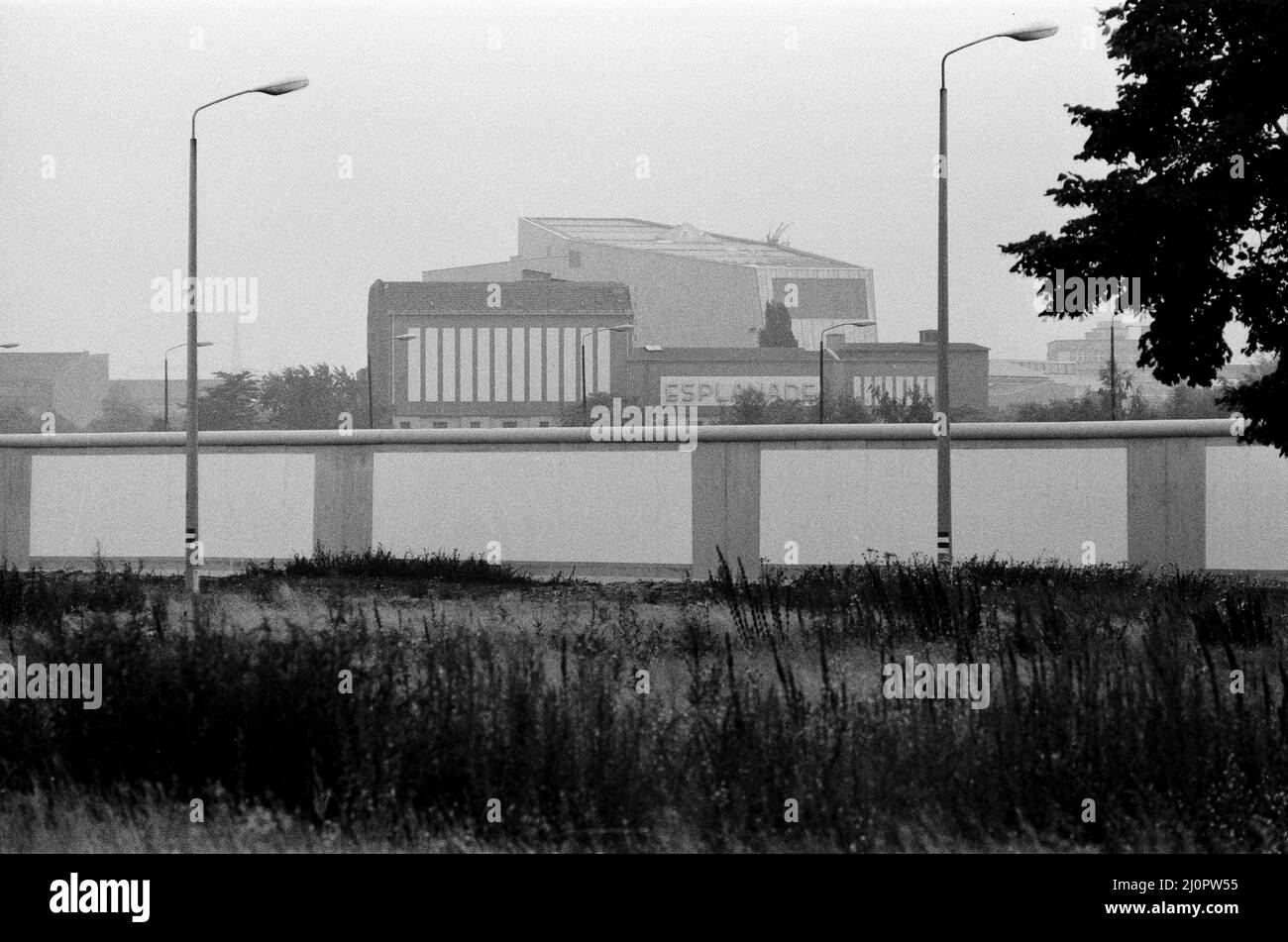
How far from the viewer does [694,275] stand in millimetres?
50031

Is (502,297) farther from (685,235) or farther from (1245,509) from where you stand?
(1245,509)

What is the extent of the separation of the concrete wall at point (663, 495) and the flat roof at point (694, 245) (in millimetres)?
16140

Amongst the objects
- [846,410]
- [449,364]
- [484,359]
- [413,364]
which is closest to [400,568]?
[484,359]

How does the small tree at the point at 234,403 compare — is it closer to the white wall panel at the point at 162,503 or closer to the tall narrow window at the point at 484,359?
the tall narrow window at the point at 484,359

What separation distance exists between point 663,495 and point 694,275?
2660 centimetres

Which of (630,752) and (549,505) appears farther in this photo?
(549,505)

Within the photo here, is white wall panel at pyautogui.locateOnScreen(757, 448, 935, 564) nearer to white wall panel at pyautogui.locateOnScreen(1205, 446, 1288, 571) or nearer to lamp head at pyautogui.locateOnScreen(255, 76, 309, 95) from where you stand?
white wall panel at pyautogui.locateOnScreen(1205, 446, 1288, 571)

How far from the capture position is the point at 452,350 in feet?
130

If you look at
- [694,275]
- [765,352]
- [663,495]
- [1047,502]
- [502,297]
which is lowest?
[1047,502]

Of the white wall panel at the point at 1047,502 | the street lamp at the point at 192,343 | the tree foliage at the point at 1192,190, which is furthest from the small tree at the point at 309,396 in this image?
the tree foliage at the point at 1192,190
